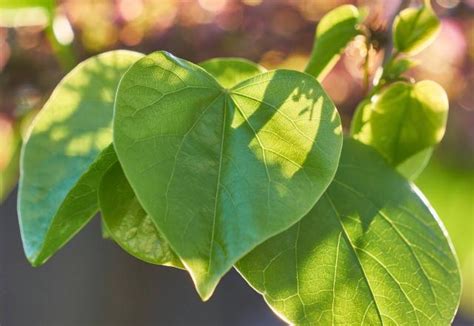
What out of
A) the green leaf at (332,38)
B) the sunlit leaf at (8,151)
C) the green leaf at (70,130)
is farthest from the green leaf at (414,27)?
the sunlit leaf at (8,151)

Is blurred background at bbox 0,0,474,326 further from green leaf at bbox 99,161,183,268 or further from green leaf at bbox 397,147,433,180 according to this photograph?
green leaf at bbox 99,161,183,268

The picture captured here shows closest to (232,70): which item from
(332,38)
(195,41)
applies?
(332,38)

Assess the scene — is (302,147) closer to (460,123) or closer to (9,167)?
(9,167)

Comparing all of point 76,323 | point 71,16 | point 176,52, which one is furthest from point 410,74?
point 76,323

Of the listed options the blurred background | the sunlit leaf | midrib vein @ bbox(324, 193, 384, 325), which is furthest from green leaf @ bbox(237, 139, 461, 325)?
the sunlit leaf

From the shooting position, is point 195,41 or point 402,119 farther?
point 195,41

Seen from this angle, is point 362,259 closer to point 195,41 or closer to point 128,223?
point 128,223
